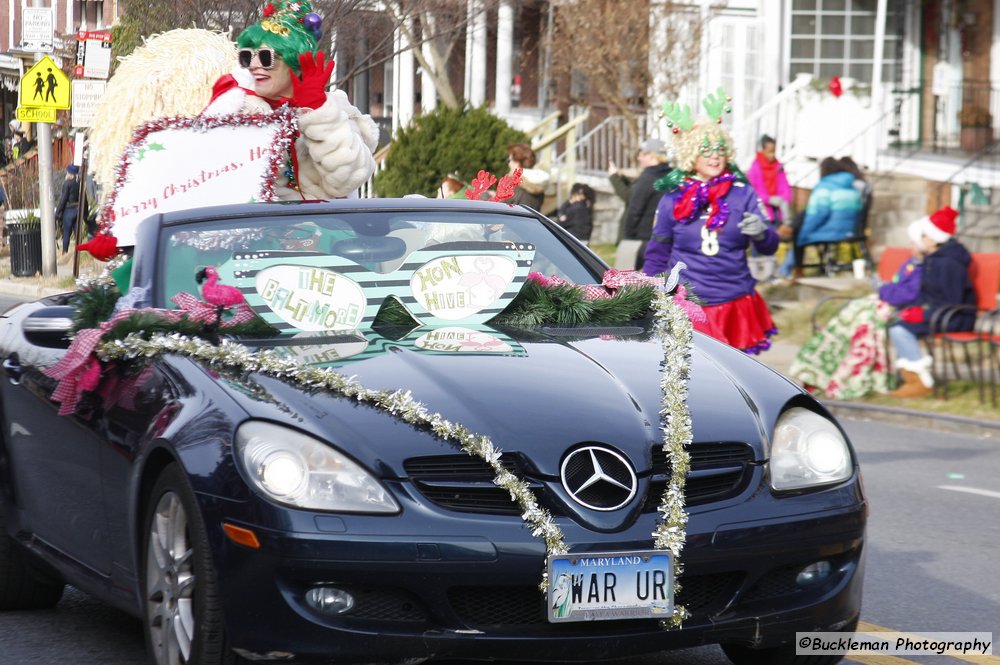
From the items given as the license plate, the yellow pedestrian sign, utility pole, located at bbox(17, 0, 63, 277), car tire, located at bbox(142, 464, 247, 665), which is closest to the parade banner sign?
car tire, located at bbox(142, 464, 247, 665)

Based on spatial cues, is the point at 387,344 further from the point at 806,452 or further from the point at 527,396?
the point at 806,452

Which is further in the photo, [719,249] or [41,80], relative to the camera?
[41,80]

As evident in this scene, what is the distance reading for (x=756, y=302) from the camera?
29.9 ft

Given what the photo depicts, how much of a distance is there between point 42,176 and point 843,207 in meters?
12.7

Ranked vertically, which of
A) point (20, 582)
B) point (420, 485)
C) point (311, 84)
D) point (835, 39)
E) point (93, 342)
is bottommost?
point (20, 582)

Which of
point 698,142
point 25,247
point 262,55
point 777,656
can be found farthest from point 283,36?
point 25,247

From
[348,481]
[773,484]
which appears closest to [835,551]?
[773,484]

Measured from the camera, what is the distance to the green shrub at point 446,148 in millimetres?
24438

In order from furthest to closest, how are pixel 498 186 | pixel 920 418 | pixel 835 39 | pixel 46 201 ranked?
1. pixel 46 201
2. pixel 835 39
3. pixel 920 418
4. pixel 498 186

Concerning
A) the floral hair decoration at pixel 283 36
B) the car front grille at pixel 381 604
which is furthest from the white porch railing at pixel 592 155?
the car front grille at pixel 381 604

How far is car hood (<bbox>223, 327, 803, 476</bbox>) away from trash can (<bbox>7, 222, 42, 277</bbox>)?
893 inches

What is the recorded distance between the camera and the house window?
2531cm

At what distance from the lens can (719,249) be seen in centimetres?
897

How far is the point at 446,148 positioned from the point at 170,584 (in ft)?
66.9
